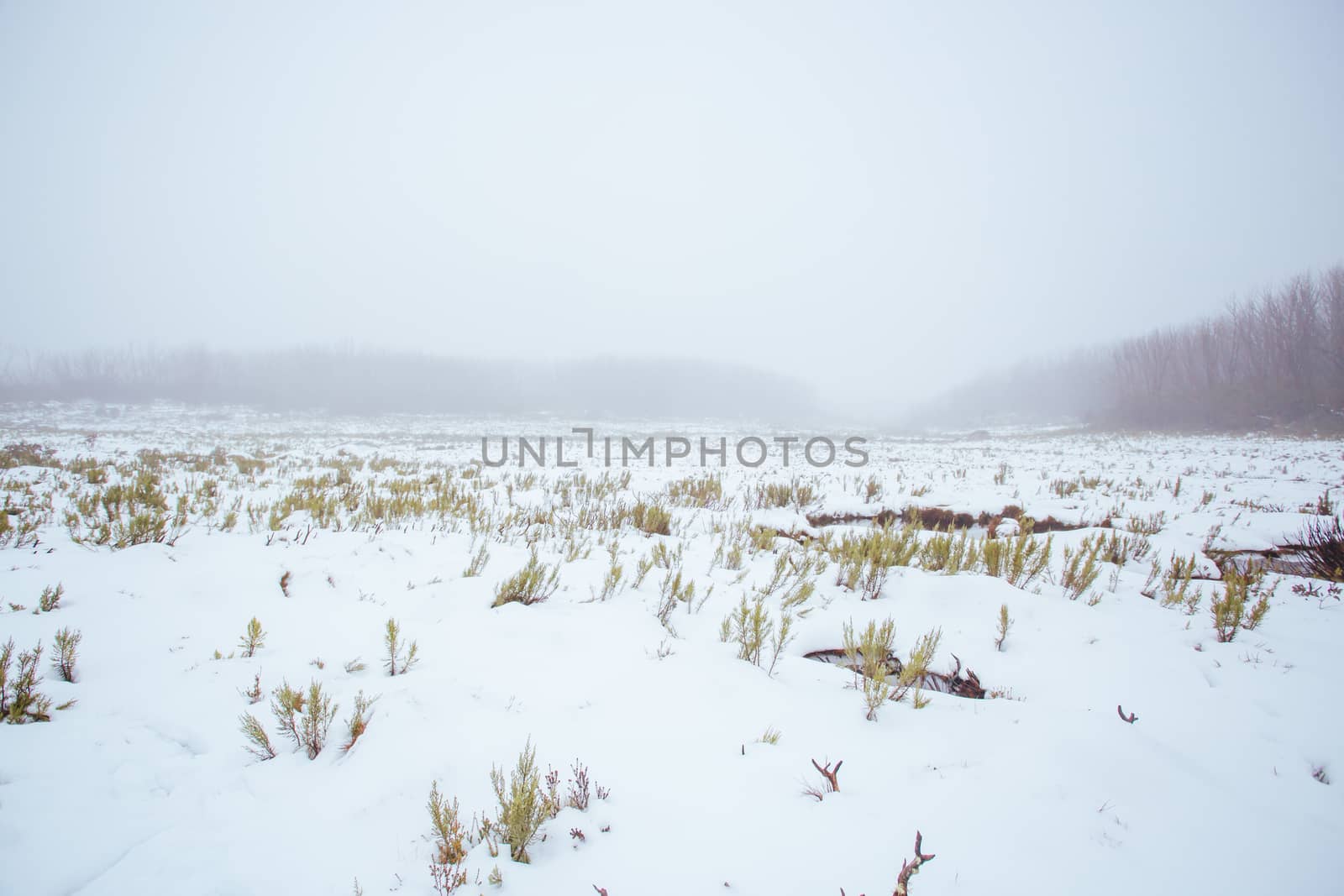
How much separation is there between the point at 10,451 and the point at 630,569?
48.9 feet

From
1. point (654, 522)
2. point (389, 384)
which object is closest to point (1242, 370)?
point (654, 522)

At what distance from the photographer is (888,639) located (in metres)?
2.55

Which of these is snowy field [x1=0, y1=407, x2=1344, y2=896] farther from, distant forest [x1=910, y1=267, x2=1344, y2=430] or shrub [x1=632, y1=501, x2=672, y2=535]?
distant forest [x1=910, y1=267, x2=1344, y2=430]

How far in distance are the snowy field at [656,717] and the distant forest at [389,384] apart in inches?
1839

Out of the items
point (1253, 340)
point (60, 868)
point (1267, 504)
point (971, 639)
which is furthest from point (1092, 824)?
point (1253, 340)

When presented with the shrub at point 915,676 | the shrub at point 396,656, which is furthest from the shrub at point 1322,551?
the shrub at point 396,656

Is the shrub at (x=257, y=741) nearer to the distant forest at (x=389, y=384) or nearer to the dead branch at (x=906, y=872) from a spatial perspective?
the dead branch at (x=906, y=872)

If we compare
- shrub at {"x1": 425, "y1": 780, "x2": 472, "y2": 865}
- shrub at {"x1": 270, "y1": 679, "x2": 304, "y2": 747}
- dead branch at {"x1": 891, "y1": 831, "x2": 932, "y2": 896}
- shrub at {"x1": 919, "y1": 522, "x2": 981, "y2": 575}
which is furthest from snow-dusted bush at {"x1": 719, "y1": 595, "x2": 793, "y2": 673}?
shrub at {"x1": 270, "y1": 679, "x2": 304, "y2": 747}

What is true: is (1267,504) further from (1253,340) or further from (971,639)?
(1253,340)

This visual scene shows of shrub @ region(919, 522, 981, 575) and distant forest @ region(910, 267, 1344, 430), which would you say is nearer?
shrub @ region(919, 522, 981, 575)

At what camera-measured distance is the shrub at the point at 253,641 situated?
7.93 feet

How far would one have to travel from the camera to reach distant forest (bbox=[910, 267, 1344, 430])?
22969 millimetres

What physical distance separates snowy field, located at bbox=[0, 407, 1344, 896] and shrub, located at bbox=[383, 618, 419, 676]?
0.04 m

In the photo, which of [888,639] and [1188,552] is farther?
[1188,552]
